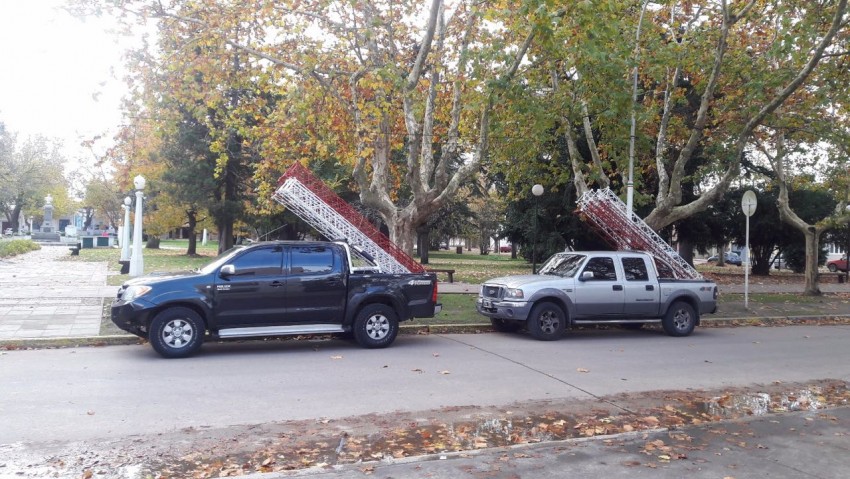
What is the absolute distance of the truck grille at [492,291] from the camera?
1330cm

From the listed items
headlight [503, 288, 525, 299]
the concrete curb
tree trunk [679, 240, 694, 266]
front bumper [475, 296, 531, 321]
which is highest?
tree trunk [679, 240, 694, 266]

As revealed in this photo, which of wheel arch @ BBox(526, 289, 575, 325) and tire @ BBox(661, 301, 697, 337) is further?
tire @ BBox(661, 301, 697, 337)

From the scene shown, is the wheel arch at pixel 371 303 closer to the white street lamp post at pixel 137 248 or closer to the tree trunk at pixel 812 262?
the white street lamp post at pixel 137 248

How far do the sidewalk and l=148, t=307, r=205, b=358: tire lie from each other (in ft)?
6.21

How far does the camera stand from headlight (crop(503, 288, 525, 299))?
42.3 feet

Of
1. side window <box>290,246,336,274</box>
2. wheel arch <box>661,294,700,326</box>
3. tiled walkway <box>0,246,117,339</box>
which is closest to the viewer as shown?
side window <box>290,246,336,274</box>

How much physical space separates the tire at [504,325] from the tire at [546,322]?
1.18m

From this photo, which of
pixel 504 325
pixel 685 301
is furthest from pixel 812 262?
pixel 504 325

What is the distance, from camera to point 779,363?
1107 centimetres

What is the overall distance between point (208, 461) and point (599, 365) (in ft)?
22.2

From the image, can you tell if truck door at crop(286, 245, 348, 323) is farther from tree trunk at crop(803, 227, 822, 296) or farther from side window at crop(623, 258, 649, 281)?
tree trunk at crop(803, 227, 822, 296)

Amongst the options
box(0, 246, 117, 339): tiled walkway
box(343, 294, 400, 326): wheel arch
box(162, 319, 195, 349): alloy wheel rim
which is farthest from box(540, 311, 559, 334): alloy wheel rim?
box(0, 246, 117, 339): tiled walkway

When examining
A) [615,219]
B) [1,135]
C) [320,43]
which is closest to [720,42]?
[615,219]

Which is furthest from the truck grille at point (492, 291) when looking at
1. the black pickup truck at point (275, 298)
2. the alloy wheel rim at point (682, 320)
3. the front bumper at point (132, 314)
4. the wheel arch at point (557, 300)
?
the front bumper at point (132, 314)
